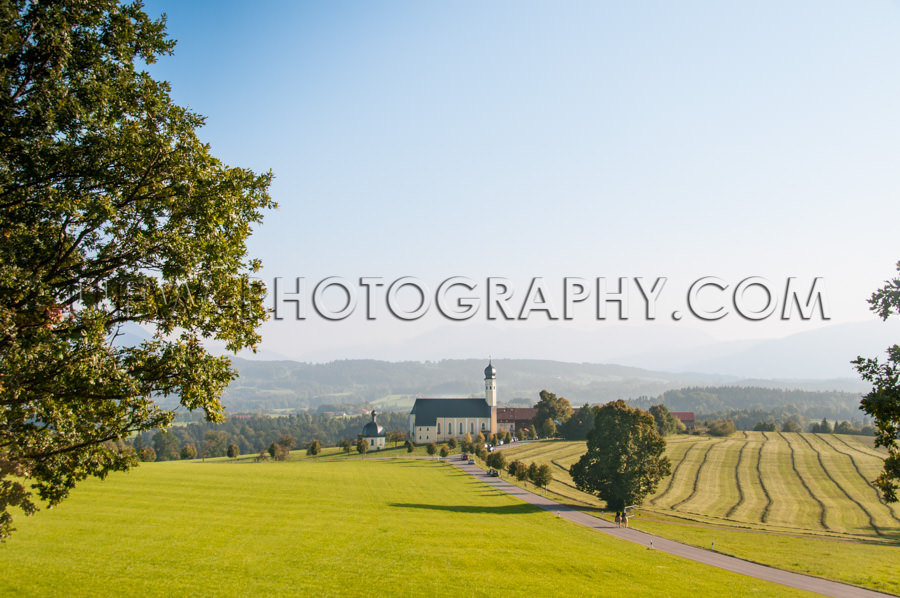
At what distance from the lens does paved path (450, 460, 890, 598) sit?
31809mm

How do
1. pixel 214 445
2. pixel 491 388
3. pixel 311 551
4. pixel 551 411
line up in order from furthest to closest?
pixel 491 388 → pixel 214 445 → pixel 551 411 → pixel 311 551

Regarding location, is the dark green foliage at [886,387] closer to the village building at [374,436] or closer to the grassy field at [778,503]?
the grassy field at [778,503]

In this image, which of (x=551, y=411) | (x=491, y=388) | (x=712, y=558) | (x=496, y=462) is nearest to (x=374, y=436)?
(x=551, y=411)

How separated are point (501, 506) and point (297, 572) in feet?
105

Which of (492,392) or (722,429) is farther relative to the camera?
(492,392)

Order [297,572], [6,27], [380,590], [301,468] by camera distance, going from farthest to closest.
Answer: [301,468], [297,572], [380,590], [6,27]

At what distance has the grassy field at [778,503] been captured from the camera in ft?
133

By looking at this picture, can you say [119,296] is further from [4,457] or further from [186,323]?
[4,457]

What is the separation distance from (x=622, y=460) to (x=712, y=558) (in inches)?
835

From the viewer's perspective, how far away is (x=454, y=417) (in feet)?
503

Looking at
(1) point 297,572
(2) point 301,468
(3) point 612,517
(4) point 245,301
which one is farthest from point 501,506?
(4) point 245,301

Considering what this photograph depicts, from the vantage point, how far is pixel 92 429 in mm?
14641

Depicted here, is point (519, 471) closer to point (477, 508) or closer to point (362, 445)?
point (477, 508)


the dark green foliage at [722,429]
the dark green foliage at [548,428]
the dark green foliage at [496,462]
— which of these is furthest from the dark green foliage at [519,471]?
the dark green foliage at [722,429]
